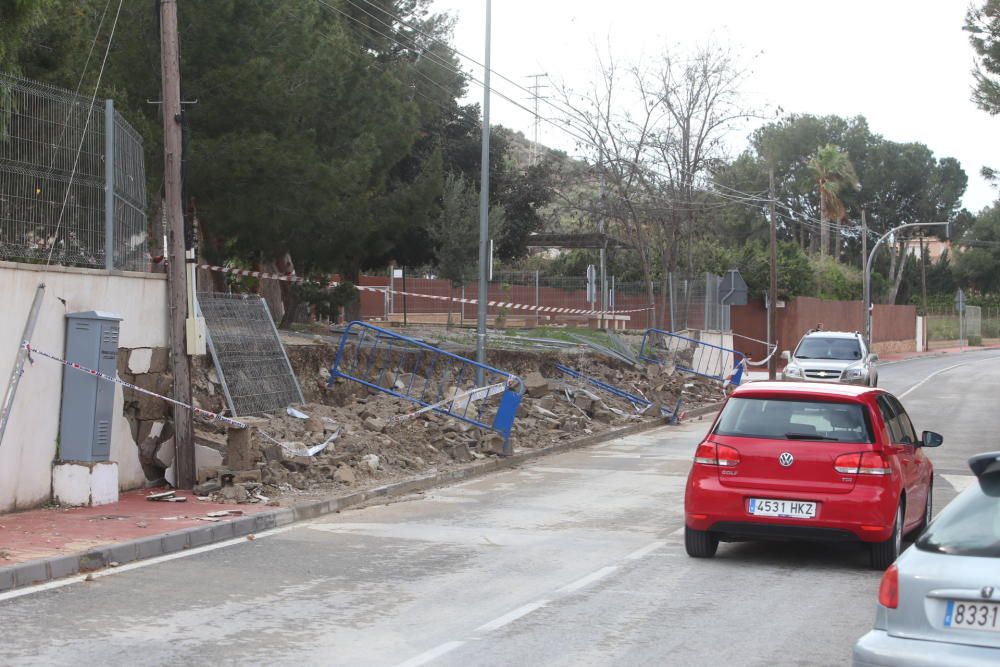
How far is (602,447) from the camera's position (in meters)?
20.9

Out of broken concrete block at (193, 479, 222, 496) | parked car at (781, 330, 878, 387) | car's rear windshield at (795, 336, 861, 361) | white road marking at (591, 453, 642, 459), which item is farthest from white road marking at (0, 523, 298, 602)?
car's rear windshield at (795, 336, 861, 361)

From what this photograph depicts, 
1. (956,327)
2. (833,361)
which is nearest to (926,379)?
(833,361)

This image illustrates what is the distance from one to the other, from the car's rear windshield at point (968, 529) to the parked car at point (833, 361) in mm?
23138

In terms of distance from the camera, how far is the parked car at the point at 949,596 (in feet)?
15.6

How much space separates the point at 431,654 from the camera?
698 cm

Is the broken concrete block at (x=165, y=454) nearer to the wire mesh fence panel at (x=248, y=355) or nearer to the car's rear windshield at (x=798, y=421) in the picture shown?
the wire mesh fence panel at (x=248, y=355)

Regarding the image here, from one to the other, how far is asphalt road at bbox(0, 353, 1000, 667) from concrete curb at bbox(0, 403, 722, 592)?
277 mm

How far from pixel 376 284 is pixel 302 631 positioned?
34491 millimetres

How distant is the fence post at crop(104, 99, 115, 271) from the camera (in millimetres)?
13531

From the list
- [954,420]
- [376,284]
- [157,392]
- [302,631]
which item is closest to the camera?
[302,631]

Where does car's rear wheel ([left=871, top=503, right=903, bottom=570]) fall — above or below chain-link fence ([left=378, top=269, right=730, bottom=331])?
below

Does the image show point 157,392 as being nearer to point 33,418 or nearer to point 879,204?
point 33,418

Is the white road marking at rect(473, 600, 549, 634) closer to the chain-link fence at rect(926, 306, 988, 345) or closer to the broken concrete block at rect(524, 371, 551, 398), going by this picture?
the broken concrete block at rect(524, 371, 551, 398)

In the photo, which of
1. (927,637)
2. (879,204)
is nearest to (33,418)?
(927,637)
